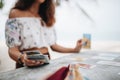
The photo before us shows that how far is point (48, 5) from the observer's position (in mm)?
2422

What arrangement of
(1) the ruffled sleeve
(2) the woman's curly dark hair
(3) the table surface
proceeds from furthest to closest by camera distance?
(2) the woman's curly dark hair → (1) the ruffled sleeve → (3) the table surface

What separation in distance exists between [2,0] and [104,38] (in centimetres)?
141

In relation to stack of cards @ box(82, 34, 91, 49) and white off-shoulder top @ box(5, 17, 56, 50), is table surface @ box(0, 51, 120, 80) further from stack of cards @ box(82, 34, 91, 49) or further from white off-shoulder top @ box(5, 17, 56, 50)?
stack of cards @ box(82, 34, 91, 49)

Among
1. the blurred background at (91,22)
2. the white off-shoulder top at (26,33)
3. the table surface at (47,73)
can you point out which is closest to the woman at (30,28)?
the white off-shoulder top at (26,33)

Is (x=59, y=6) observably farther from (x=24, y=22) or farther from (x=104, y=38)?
(x=24, y=22)

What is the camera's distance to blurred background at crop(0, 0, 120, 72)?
3082 millimetres

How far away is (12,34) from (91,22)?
143 cm

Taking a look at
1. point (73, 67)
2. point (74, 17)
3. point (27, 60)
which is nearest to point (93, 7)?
point (74, 17)

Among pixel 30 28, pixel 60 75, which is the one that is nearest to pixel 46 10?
pixel 30 28

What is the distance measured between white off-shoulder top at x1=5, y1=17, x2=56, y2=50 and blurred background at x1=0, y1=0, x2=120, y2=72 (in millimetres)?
862

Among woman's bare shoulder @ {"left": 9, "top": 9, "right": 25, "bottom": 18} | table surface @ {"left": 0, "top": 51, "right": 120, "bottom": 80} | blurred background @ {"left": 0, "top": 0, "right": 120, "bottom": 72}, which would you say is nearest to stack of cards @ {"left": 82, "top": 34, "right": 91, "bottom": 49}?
blurred background @ {"left": 0, "top": 0, "right": 120, "bottom": 72}

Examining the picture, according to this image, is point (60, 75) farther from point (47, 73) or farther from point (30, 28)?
point (30, 28)

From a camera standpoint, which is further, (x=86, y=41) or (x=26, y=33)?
(x=86, y=41)

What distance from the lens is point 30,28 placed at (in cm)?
213
